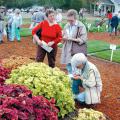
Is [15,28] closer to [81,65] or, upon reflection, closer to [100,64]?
[100,64]

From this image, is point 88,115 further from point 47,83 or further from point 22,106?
point 22,106

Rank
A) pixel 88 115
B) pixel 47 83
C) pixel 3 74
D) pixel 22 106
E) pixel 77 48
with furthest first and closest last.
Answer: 1. pixel 77 48
2. pixel 3 74
3. pixel 88 115
4. pixel 47 83
5. pixel 22 106

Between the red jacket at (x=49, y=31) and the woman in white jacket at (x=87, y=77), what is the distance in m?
1.76

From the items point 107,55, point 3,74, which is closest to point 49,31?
point 3,74

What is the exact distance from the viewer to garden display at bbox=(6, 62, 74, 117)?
6.81m

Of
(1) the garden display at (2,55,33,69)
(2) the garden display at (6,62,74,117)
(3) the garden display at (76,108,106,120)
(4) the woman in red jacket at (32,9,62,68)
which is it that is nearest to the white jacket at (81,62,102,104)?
(2) the garden display at (6,62,74,117)

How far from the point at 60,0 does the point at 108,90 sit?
2101 inches

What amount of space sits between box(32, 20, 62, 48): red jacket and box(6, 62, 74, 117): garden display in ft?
7.98

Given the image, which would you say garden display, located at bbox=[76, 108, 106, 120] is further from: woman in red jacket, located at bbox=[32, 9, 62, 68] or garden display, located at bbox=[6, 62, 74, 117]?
woman in red jacket, located at bbox=[32, 9, 62, 68]

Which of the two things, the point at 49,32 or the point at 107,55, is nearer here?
the point at 49,32

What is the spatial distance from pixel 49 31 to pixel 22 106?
4.62m

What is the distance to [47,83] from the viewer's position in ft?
22.6

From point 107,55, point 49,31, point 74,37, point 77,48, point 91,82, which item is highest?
point 49,31

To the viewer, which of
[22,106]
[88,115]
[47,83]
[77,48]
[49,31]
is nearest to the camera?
[22,106]
